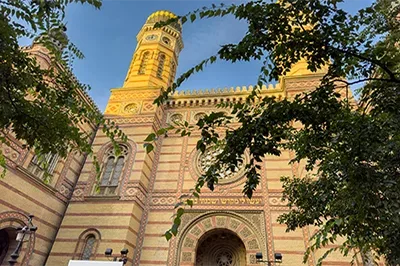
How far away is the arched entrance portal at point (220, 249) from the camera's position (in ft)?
30.1

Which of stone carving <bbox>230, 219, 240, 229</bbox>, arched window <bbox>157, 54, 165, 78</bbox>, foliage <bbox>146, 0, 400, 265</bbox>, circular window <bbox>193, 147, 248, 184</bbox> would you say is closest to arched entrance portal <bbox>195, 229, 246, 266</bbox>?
stone carving <bbox>230, 219, 240, 229</bbox>

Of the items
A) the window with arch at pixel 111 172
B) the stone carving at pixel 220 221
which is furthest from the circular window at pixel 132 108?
the stone carving at pixel 220 221

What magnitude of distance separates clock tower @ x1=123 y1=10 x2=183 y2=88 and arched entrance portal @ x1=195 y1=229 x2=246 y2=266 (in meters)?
6.85

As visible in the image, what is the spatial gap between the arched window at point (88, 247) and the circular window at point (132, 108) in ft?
17.1

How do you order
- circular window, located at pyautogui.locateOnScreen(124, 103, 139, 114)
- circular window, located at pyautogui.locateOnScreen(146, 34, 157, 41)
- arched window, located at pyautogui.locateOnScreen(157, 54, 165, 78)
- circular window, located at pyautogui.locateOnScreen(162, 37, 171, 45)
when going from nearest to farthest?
1. circular window, located at pyautogui.locateOnScreen(124, 103, 139, 114)
2. arched window, located at pyautogui.locateOnScreen(157, 54, 165, 78)
3. circular window, located at pyautogui.locateOnScreen(146, 34, 157, 41)
4. circular window, located at pyautogui.locateOnScreen(162, 37, 171, 45)

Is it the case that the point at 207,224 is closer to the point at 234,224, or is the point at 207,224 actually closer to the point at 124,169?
the point at 234,224

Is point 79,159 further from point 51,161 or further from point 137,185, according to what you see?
point 137,185

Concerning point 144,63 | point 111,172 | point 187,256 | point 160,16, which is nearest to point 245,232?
point 187,256

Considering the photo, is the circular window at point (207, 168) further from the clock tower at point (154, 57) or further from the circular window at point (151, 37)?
the circular window at point (151, 37)

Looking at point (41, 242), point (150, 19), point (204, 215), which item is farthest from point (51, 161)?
point (150, 19)

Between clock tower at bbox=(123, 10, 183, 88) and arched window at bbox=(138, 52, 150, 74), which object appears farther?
arched window at bbox=(138, 52, 150, 74)

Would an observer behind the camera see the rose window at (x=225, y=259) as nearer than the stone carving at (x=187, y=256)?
No

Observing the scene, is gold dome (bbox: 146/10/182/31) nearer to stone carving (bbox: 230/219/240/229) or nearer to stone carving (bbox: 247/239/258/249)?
stone carving (bbox: 230/219/240/229)

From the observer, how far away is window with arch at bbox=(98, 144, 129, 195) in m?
9.55
